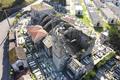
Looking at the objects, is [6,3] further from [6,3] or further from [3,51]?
[3,51]

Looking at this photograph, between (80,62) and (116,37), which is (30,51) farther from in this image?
(116,37)

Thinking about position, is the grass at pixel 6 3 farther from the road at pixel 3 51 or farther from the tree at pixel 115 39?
the tree at pixel 115 39

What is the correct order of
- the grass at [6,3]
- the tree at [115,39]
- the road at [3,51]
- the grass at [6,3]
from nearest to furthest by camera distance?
1. the road at [3,51]
2. the tree at [115,39]
3. the grass at [6,3]
4. the grass at [6,3]

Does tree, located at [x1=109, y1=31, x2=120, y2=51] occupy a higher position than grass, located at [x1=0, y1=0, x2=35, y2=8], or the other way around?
grass, located at [x1=0, y1=0, x2=35, y2=8]

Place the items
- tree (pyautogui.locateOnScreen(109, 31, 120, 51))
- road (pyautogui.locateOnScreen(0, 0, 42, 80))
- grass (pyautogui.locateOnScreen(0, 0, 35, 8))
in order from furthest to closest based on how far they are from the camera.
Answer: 1. grass (pyautogui.locateOnScreen(0, 0, 35, 8))
2. tree (pyautogui.locateOnScreen(109, 31, 120, 51))
3. road (pyautogui.locateOnScreen(0, 0, 42, 80))

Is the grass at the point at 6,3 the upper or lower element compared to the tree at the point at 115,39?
upper

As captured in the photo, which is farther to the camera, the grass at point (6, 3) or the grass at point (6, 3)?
the grass at point (6, 3)

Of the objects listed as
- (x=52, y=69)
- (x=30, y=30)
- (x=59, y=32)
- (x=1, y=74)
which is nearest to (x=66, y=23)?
(x=59, y=32)

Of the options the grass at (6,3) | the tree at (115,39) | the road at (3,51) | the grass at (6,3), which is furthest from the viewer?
the grass at (6,3)

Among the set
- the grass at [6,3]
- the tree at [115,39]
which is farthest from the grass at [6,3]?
the tree at [115,39]

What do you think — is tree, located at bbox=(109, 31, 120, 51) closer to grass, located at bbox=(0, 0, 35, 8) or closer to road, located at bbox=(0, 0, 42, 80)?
road, located at bbox=(0, 0, 42, 80)

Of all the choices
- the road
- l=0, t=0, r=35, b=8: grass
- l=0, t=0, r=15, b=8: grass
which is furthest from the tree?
l=0, t=0, r=15, b=8: grass

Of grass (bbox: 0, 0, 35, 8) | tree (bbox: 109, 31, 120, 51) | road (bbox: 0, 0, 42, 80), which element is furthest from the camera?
grass (bbox: 0, 0, 35, 8)
